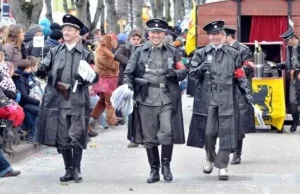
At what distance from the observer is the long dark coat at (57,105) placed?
36.8 ft

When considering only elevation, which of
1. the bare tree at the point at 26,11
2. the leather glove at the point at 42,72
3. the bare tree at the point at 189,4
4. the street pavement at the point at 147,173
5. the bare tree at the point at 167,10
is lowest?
the street pavement at the point at 147,173

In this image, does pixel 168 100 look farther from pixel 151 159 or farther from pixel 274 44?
pixel 274 44

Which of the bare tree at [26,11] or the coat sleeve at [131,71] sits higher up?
the bare tree at [26,11]

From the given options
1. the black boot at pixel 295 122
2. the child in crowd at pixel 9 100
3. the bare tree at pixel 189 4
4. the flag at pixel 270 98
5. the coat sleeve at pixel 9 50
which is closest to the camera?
the child in crowd at pixel 9 100

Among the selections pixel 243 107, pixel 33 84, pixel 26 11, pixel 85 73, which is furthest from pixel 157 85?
pixel 26 11

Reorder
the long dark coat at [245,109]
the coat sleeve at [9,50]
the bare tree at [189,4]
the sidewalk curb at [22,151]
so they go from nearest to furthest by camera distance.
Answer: the long dark coat at [245,109] < the sidewalk curb at [22,151] < the coat sleeve at [9,50] < the bare tree at [189,4]

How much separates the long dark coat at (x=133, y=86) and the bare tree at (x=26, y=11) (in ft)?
39.0

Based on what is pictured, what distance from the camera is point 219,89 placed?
1135 centimetres

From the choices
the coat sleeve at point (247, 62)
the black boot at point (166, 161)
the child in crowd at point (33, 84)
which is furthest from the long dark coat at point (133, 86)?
the child in crowd at point (33, 84)

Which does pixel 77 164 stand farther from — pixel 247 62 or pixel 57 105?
pixel 247 62

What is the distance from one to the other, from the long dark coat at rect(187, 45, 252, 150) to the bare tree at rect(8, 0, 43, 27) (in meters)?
11.9

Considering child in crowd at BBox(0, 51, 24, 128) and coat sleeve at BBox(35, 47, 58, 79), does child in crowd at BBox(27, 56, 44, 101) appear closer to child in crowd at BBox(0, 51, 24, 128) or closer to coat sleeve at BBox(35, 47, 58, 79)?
child in crowd at BBox(0, 51, 24, 128)

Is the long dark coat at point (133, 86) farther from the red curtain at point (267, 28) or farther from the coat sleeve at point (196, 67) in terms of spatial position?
the red curtain at point (267, 28)

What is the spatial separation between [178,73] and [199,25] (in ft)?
27.2
